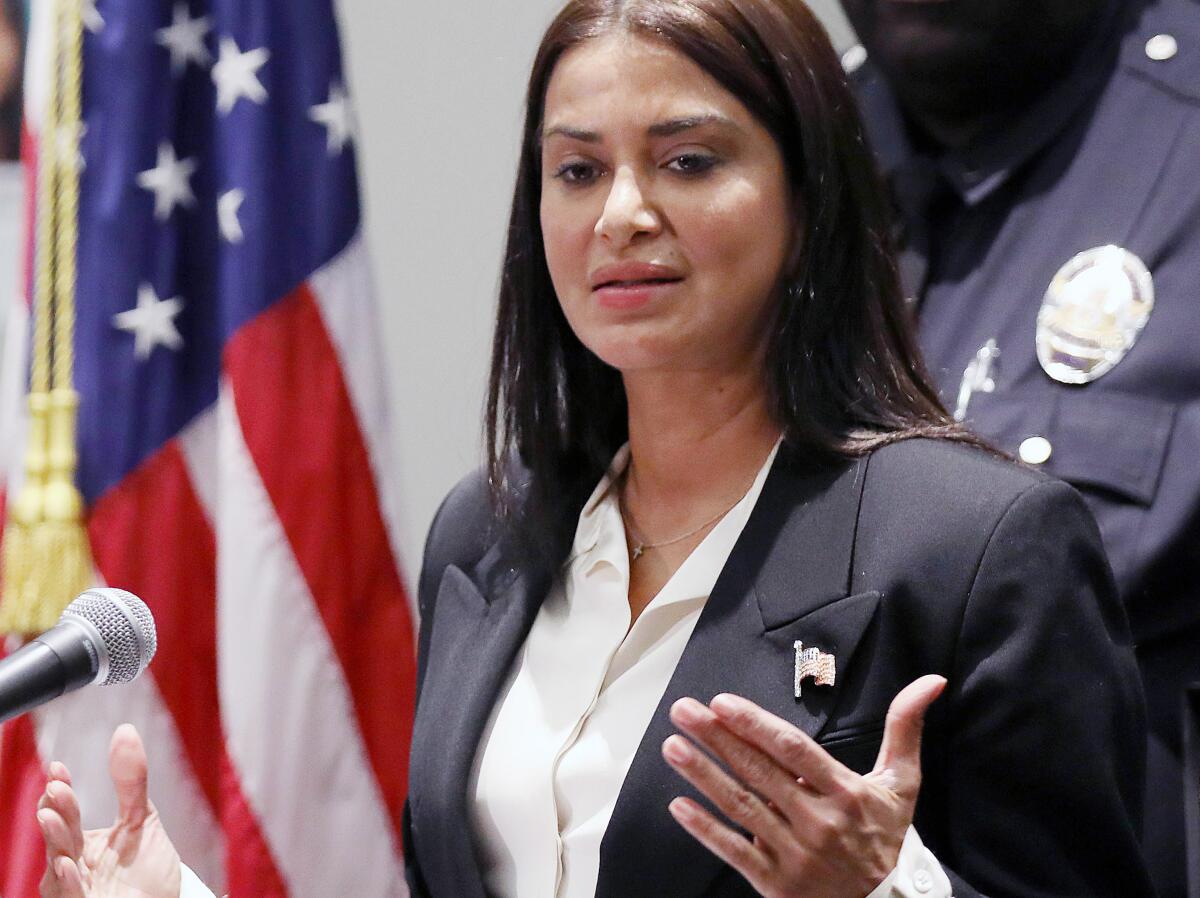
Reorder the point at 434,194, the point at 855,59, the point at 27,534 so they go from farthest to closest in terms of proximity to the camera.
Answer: the point at 434,194 → the point at 855,59 → the point at 27,534

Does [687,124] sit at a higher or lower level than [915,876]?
higher

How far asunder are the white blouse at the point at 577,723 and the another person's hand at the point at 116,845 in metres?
0.27

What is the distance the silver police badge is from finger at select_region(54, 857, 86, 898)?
1076 mm

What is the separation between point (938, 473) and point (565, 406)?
1.49ft

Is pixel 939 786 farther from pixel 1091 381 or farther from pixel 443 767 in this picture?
pixel 1091 381

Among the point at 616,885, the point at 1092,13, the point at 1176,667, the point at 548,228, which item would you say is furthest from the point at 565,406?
the point at 1092,13

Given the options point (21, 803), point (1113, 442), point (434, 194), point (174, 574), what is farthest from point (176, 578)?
point (1113, 442)

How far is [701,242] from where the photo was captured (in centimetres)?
137

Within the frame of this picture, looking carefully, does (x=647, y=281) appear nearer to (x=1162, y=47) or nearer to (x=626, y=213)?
(x=626, y=213)

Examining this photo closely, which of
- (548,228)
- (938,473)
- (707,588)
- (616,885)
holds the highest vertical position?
(548,228)

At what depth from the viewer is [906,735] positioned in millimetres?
1054

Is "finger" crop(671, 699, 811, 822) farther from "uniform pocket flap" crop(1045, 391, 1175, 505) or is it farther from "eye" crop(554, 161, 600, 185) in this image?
"uniform pocket flap" crop(1045, 391, 1175, 505)

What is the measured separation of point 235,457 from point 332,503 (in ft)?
0.42

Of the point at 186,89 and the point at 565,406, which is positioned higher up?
the point at 186,89
